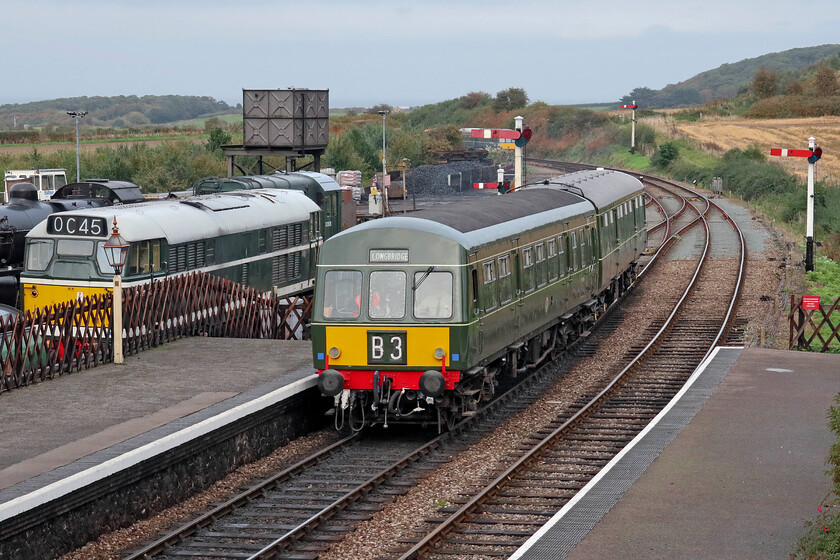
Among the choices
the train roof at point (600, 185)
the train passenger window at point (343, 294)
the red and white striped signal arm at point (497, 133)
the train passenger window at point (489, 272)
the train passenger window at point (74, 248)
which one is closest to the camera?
the train passenger window at point (343, 294)

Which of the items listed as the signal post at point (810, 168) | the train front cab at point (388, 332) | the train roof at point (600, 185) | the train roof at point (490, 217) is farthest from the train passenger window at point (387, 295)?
the signal post at point (810, 168)

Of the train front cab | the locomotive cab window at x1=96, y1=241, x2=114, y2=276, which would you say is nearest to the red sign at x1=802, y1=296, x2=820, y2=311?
the train front cab

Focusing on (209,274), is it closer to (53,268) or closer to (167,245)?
(167,245)

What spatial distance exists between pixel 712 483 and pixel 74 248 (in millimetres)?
13072

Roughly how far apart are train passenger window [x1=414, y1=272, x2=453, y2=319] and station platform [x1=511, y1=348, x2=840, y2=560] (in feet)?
10.7

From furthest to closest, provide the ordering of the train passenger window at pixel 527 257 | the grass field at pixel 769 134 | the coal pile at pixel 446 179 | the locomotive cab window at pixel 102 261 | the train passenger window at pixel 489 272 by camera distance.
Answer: the grass field at pixel 769 134
the coal pile at pixel 446 179
the locomotive cab window at pixel 102 261
the train passenger window at pixel 527 257
the train passenger window at pixel 489 272

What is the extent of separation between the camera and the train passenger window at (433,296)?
52.7 feet

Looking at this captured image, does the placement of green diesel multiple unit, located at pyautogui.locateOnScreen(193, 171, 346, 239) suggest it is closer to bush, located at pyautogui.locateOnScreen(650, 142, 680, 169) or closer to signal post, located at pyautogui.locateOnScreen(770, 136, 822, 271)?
signal post, located at pyautogui.locateOnScreen(770, 136, 822, 271)

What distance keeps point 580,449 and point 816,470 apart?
3516 mm

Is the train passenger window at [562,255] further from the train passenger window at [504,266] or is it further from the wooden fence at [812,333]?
the wooden fence at [812,333]

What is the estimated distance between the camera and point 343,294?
16.3 meters

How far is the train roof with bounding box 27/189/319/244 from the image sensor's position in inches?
846

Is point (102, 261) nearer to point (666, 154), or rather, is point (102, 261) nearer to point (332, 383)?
point (332, 383)

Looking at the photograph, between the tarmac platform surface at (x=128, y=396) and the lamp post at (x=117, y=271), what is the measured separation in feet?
1.16
